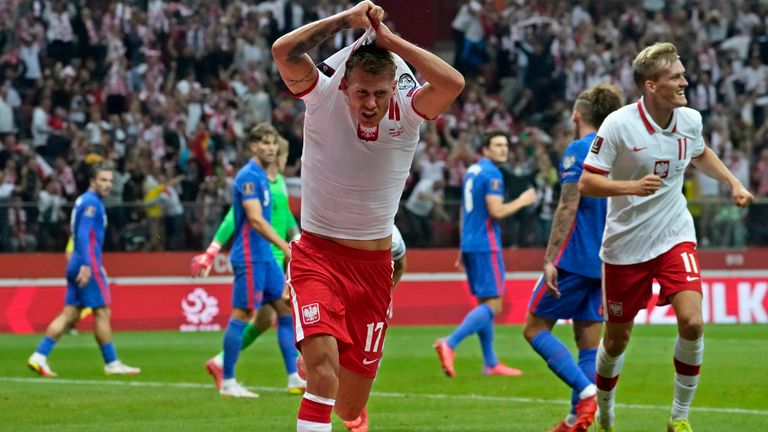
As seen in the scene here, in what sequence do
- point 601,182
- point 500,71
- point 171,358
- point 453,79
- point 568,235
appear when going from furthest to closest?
1. point 500,71
2. point 171,358
3. point 568,235
4. point 601,182
5. point 453,79

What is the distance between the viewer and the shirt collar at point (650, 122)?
8547 mm


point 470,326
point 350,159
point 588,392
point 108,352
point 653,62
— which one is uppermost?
point 653,62

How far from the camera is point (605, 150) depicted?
27.9ft

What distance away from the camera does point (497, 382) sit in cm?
1322

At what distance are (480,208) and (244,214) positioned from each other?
10.8ft

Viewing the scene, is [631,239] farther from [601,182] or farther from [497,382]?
[497,382]

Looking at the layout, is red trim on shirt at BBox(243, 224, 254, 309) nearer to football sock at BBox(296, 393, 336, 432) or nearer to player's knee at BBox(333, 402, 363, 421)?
player's knee at BBox(333, 402, 363, 421)

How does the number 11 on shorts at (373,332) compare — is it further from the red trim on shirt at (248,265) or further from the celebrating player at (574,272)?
the red trim on shirt at (248,265)

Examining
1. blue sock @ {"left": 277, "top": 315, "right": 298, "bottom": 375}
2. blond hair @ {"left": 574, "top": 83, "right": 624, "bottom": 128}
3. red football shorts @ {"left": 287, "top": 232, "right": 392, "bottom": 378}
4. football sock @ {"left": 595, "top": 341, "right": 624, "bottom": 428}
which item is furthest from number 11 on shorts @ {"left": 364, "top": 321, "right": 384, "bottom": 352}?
blue sock @ {"left": 277, "top": 315, "right": 298, "bottom": 375}

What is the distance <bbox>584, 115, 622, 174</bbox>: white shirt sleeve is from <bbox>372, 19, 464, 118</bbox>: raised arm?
1802 mm

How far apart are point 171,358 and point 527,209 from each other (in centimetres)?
740

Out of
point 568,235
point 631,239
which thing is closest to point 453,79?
point 631,239

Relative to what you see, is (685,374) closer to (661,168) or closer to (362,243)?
(661,168)

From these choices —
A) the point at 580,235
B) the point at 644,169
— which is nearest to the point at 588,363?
the point at 580,235
